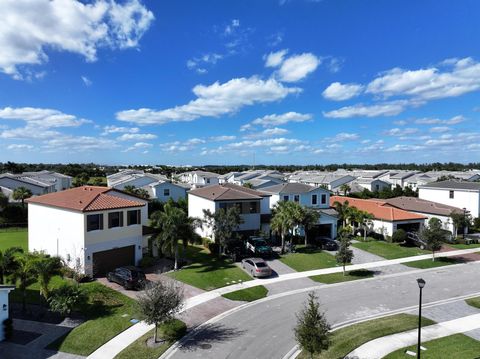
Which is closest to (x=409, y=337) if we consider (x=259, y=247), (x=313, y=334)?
(x=313, y=334)

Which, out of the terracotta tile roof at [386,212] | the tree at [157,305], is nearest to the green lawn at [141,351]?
the tree at [157,305]

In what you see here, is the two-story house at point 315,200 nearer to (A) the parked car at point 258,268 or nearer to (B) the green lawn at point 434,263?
(B) the green lawn at point 434,263

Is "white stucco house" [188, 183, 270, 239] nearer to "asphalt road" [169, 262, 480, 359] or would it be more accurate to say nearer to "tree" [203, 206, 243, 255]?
"tree" [203, 206, 243, 255]

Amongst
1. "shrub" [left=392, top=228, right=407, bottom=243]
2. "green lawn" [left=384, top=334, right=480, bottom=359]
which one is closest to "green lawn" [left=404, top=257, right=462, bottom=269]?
"shrub" [left=392, top=228, right=407, bottom=243]

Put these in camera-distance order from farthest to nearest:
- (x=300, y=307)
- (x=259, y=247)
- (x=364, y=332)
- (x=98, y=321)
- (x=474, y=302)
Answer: (x=259, y=247)
(x=474, y=302)
(x=300, y=307)
(x=98, y=321)
(x=364, y=332)

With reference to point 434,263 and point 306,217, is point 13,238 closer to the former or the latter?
point 306,217

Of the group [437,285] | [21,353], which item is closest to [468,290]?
[437,285]

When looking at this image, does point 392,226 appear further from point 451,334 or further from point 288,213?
point 451,334
